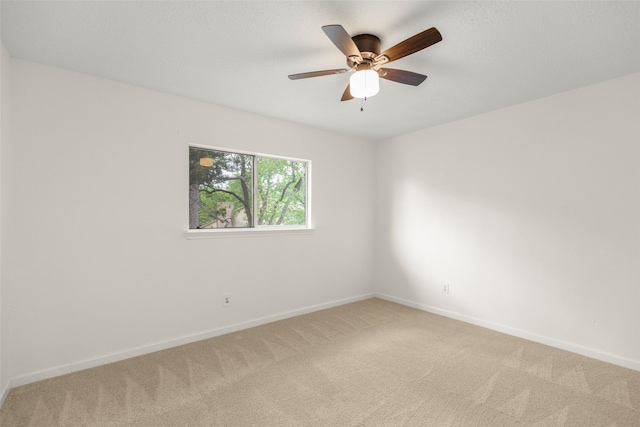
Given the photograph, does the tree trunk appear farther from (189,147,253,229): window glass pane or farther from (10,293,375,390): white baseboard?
(10,293,375,390): white baseboard

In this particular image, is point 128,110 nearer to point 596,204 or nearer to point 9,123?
point 9,123

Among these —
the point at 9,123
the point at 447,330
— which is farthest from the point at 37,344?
the point at 447,330

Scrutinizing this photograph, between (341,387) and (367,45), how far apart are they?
2333 millimetres

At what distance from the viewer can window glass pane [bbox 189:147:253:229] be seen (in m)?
3.18

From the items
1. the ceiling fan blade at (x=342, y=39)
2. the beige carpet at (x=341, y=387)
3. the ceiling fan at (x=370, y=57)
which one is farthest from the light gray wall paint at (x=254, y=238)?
the ceiling fan blade at (x=342, y=39)

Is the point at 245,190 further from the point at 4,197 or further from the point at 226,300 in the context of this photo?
the point at 4,197

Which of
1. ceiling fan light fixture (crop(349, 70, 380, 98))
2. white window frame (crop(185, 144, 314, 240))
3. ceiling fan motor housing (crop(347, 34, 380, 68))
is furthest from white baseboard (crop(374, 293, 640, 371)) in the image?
ceiling fan motor housing (crop(347, 34, 380, 68))

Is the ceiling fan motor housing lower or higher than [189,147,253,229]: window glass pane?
higher

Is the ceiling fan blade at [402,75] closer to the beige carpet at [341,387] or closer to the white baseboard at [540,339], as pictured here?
the beige carpet at [341,387]

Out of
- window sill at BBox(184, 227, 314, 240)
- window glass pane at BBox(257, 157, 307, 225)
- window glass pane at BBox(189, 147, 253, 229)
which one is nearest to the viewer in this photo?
window sill at BBox(184, 227, 314, 240)

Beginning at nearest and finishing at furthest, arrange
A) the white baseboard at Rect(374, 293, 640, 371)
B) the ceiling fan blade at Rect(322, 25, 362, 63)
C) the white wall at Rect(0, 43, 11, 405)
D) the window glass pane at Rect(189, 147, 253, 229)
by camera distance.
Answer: the ceiling fan blade at Rect(322, 25, 362, 63) → the white wall at Rect(0, 43, 11, 405) → the white baseboard at Rect(374, 293, 640, 371) → the window glass pane at Rect(189, 147, 253, 229)

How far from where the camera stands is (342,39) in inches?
67.4

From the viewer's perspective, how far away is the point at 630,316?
2.56 m

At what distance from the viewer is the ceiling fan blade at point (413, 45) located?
5.39 feet
